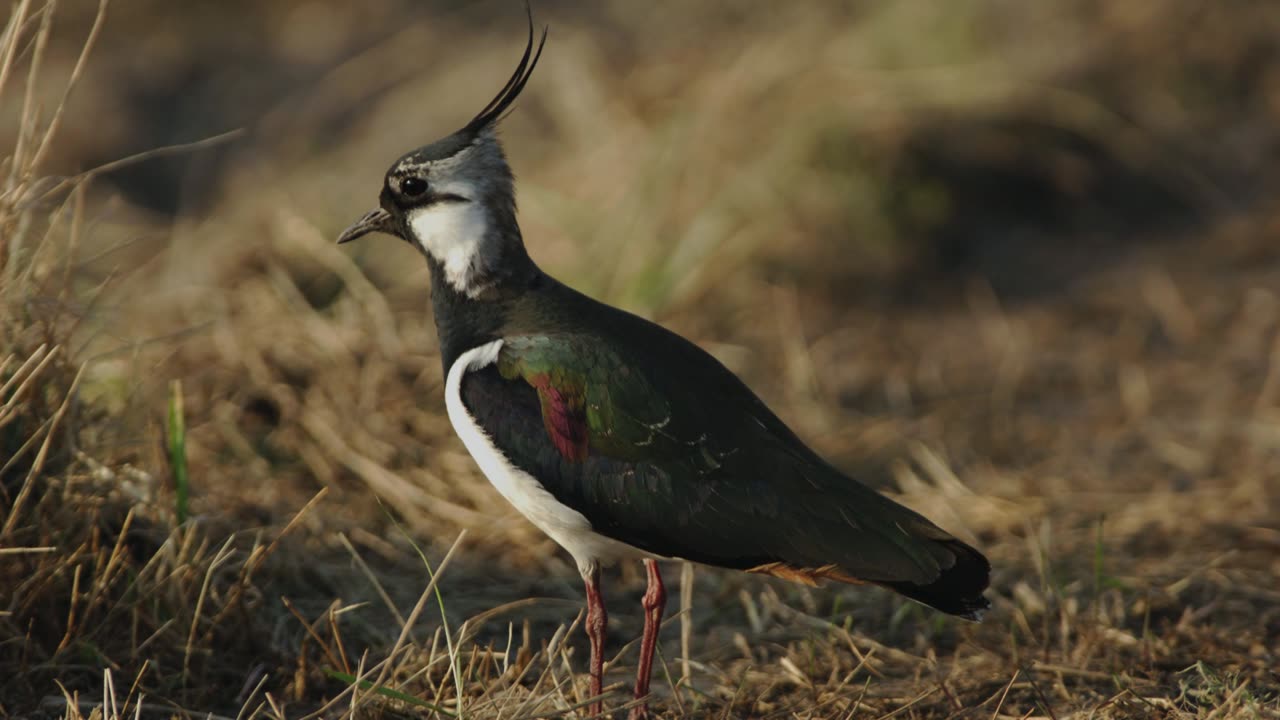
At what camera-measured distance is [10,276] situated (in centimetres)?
391

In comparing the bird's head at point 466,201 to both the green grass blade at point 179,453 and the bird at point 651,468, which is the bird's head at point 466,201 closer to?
the bird at point 651,468

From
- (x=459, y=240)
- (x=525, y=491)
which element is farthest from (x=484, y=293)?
(x=525, y=491)

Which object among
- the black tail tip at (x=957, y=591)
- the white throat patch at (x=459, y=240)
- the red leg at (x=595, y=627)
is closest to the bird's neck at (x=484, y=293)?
the white throat patch at (x=459, y=240)

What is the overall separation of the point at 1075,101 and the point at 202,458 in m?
4.95

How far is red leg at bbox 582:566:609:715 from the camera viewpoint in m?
3.82

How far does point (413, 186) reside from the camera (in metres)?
4.09

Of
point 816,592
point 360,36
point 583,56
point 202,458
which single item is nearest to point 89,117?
point 360,36

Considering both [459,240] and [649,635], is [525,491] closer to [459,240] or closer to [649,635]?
[649,635]

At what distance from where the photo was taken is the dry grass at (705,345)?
3910mm

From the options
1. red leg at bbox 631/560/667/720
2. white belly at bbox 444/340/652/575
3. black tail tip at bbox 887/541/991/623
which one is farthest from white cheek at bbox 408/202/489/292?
black tail tip at bbox 887/541/991/623

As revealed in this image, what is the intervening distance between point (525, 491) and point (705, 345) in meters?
3.00

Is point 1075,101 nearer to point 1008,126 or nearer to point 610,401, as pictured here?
point 1008,126

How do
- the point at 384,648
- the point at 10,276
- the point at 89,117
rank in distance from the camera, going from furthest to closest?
1. the point at 89,117
2. the point at 384,648
3. the point at 10,276

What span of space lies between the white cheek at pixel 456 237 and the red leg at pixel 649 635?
96 centimetres
